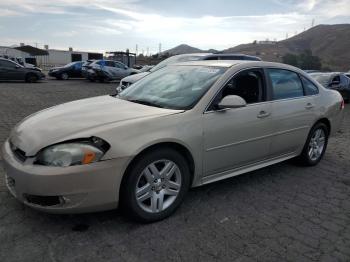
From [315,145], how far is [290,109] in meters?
1.11

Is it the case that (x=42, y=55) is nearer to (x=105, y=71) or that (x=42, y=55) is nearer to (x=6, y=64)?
(x=6, y=64)

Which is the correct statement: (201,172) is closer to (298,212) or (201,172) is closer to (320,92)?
(298,212)

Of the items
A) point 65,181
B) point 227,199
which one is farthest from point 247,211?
point 65,181

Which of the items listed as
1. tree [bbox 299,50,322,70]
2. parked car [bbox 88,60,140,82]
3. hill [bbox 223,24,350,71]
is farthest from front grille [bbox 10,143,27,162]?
hill [bbox 223,24,350,71]

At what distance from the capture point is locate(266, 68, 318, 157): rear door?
14.9 feet

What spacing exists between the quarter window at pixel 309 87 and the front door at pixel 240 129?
3.50 feet

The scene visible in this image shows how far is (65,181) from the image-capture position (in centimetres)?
287

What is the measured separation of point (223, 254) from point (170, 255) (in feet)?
1.48

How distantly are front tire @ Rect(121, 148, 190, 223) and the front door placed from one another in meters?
0.38

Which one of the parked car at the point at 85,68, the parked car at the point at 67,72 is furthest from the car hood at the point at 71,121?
the parked car at the point at 67,72

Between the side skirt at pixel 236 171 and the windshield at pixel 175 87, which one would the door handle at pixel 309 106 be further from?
the windshield at pixel 175 87

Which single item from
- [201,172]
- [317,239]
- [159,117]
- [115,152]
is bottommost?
[317,239]

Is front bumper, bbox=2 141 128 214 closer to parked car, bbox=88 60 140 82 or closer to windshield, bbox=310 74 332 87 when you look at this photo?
windshield, bbox=310 74 332 87

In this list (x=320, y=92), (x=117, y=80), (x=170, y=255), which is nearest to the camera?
(x=170, y=255)
